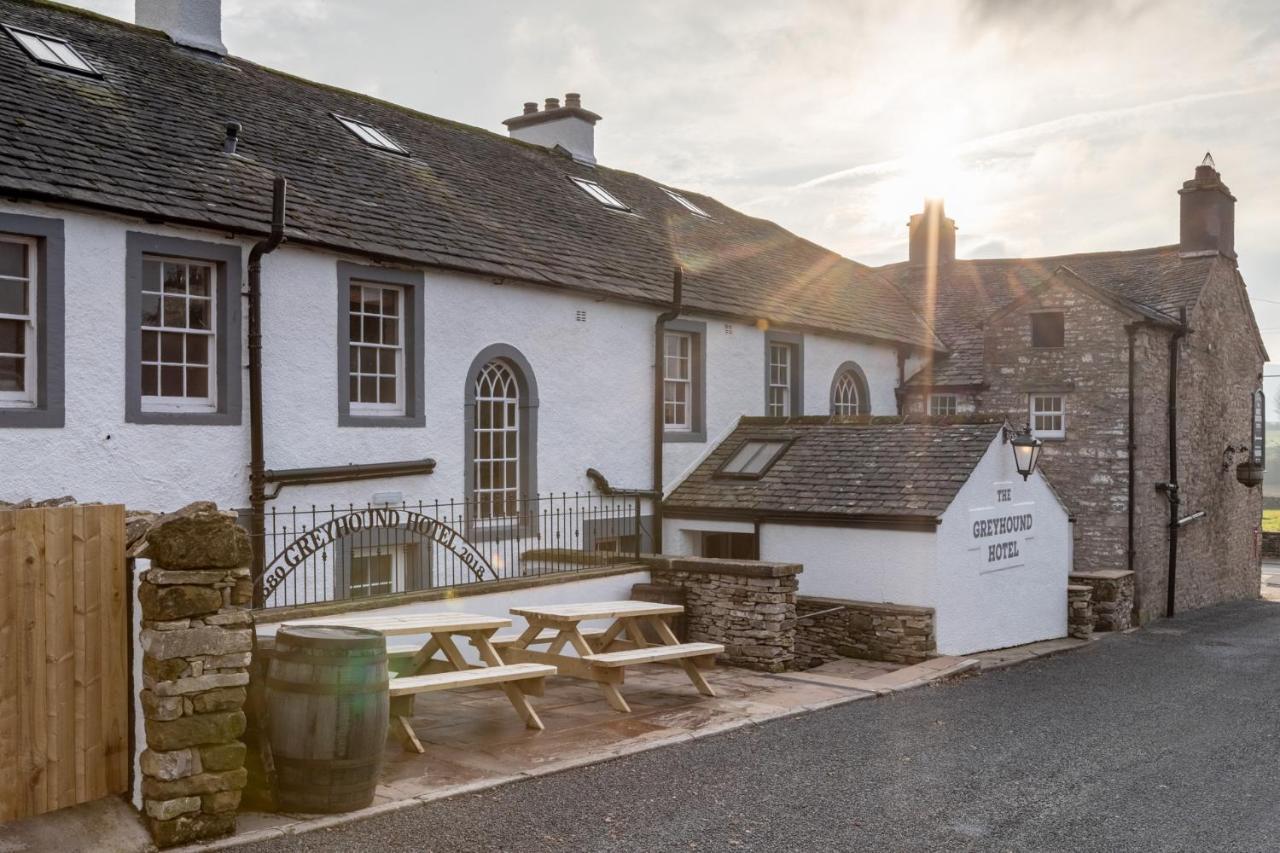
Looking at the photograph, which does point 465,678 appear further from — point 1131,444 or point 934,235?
point 934,235

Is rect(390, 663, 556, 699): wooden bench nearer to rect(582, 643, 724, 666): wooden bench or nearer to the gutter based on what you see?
rect(582, 643, 724, 666): wooden bench

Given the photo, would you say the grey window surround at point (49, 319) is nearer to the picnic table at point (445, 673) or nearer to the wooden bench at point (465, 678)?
the picnic table at point (445, 673)

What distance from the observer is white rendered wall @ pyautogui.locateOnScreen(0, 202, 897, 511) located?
31.3 feet

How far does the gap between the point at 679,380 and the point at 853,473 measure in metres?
3.30

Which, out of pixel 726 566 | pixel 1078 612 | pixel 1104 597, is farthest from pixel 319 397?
pixel 1104 597

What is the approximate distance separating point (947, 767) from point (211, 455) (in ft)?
A: 22.6

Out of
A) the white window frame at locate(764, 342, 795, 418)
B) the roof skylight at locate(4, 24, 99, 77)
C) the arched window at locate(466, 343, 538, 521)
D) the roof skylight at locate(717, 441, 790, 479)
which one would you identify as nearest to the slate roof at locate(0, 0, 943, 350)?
the roof skylight at locate(4, 24, 99, 77)

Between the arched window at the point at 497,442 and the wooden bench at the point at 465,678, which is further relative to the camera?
the arched window at the point at 497,442

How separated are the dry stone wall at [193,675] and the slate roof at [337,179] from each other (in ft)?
15.2

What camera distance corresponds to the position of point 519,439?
13758 mm

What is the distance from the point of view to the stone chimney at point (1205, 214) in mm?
24188

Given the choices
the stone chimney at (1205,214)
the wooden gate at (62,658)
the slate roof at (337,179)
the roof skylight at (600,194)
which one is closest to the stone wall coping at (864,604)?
the slate roof at (337,179)

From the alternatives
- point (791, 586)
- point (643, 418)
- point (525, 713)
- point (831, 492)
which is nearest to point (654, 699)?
point (525, 713)

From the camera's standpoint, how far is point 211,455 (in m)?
10.4
